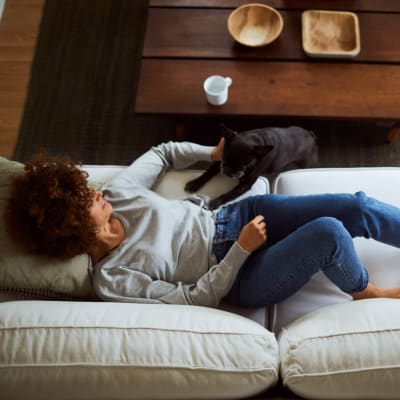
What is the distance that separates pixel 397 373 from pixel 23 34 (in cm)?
235

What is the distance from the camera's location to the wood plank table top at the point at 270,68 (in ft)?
5.19

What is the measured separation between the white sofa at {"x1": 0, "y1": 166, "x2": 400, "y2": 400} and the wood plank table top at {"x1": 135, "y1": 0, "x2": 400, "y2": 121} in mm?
813

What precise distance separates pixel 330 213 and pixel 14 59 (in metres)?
1.88

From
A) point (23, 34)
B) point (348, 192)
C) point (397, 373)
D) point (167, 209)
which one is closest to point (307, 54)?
point (348, 192)

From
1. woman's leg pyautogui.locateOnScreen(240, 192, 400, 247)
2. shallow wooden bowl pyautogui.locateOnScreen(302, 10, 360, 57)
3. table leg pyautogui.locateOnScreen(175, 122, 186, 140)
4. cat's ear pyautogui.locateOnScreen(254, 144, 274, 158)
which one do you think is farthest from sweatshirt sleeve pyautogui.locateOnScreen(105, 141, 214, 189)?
shallow wooden bowl pyautogui.locateOnScreen(302, 10, 360, 57)

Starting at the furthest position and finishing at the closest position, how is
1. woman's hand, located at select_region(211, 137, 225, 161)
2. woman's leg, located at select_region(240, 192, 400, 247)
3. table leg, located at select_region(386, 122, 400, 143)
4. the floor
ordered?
the floor → table leg, located at select_region(386, 122, 400, 143) → woman's hand, located at select_region(211, 137, 225, 161) → woman's leg, located at select_region(240, 192, 400, 247)

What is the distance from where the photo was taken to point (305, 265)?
114cm

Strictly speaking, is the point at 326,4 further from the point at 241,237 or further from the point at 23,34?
the point at 23,34

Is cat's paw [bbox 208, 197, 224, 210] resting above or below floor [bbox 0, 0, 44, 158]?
Answer: below

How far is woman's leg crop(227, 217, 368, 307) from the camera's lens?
1.11m

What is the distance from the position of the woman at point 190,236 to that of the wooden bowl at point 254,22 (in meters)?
0.72

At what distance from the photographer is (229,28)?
1670 millimetres

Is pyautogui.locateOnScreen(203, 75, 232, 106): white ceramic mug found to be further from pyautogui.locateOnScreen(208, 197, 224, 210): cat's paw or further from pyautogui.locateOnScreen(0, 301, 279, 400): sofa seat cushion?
pyautogui.locateOnScreen(0, 301, 279, 400): sofa seat cushion

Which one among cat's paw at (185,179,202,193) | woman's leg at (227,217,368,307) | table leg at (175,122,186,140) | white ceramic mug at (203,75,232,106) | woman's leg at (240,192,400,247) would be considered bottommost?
woman's leg at (227,217,368,307)
